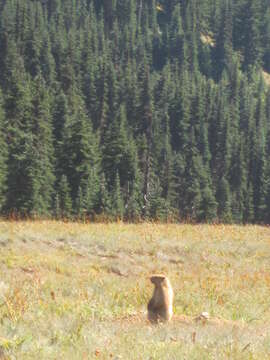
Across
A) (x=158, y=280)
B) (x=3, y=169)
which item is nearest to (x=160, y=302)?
(x=158, y=280)

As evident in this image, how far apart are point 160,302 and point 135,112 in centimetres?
8759

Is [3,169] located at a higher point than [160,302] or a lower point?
higher

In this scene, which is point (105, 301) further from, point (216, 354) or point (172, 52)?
point (172, 52)

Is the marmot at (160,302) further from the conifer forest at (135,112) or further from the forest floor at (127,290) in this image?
the conifer forest at (135,112)

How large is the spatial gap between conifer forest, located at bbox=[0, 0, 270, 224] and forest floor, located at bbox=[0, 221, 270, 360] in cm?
448

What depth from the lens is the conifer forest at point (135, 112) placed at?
51.4m

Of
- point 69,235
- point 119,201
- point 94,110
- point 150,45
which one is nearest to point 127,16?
point 150,45

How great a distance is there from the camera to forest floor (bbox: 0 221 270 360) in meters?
6.62

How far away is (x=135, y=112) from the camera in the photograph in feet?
311

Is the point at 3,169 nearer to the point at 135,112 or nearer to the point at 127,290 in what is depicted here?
the point at 127,290

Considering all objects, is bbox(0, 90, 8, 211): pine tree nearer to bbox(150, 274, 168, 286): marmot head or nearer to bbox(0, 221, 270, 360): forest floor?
bbox(0, 221, 270, 360): forest floor

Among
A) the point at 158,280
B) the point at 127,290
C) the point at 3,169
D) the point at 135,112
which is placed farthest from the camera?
the point at 135,112

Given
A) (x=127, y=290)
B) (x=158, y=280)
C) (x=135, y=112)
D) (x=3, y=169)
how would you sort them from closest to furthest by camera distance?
(x=158, y=280) → (x=127, y=290) → (x=3, y=169) → (x=135, y=112)

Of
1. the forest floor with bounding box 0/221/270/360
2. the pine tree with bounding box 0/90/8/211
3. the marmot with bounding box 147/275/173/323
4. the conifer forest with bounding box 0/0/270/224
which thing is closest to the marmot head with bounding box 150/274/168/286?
the marmot with bounding box 147/275/173/323
